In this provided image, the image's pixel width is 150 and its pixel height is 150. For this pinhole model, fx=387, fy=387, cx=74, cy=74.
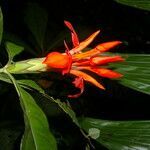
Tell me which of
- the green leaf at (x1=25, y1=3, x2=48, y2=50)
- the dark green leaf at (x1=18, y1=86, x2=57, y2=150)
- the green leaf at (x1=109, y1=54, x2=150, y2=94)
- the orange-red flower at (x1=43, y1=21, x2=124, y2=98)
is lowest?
the green leaf at (x1=25, y1=3, x2=48, y2=50)

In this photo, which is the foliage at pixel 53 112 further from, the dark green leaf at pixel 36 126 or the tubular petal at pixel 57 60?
the tubular petal at pixel 57 60

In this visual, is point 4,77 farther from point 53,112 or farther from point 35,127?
point 53,112

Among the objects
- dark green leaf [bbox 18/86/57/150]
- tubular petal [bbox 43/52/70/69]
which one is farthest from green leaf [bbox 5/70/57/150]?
tubular petal [bbox 43/52/70/69]

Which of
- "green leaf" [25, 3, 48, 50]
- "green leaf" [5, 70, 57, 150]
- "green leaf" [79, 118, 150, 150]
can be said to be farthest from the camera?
"green leaf" [25, 3, 48, 50]

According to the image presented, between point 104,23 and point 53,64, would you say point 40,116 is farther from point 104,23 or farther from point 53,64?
point 104,23

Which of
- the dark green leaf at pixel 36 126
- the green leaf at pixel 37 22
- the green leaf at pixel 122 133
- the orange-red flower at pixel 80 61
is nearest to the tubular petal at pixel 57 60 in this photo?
the orange-red flower at pixel 80 61

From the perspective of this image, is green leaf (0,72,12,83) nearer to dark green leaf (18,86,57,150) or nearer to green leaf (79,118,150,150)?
dark green leaf (18,86,57,150)

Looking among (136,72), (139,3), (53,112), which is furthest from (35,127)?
(53,112)
